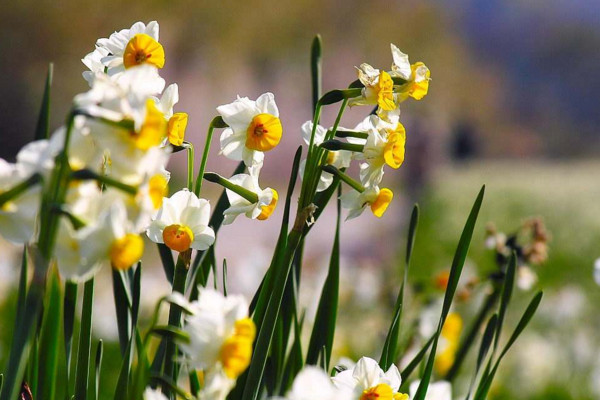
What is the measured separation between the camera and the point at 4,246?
373cm

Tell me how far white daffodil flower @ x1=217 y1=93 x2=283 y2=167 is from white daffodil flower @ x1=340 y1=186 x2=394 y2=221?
0.22ft

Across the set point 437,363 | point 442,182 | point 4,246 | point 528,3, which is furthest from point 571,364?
point 528,3

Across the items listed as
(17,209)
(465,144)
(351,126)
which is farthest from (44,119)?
(465,144)

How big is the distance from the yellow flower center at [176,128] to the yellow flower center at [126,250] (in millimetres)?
176

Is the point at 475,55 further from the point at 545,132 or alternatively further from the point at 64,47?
the point at 64,47

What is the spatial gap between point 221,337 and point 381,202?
7.1 inches

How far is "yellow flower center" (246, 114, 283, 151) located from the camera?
533 mm

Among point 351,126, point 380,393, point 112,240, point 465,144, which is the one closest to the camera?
point 112,240

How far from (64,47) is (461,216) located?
264 cm

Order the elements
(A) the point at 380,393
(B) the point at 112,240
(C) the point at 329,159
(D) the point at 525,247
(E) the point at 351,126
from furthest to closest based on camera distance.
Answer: (E) the point at 351,126 < (D) the point at 525,247 < (C) the point at 329,159 < (A) the point at 380,393 < (B) the point at 112,240

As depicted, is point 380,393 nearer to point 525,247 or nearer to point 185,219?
point 185,219

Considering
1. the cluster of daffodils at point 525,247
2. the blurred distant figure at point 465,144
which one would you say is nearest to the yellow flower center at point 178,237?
the cluster of daffodils at point 525,247

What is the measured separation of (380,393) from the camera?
0.49 meters

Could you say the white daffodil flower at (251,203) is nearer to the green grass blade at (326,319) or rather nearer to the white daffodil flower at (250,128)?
the white daffodil flower at (250,128)
